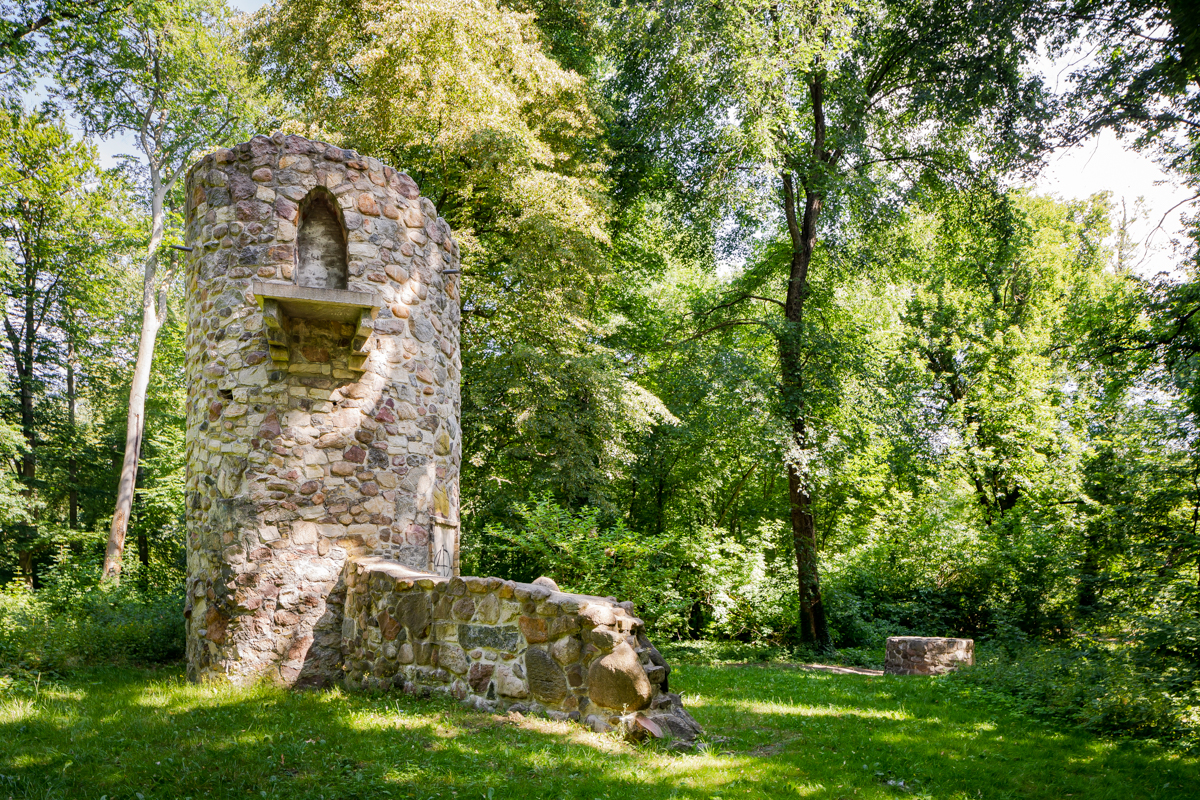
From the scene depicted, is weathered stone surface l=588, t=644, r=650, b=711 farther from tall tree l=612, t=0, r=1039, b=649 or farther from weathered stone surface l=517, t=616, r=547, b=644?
tall tree l=612, t=0, r=1039, b=649

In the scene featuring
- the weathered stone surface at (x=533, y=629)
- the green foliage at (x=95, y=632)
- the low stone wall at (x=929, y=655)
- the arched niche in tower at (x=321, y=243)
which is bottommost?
the low stone wall at (x=929, y=655)

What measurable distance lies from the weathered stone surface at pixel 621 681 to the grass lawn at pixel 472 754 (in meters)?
0.27

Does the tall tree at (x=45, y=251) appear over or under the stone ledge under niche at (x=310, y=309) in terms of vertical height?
over

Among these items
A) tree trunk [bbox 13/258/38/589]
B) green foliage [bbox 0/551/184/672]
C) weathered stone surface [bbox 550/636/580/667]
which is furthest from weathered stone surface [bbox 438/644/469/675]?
tree trunk [bbox 13/258/38/589]

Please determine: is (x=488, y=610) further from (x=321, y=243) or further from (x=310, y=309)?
(x=321, y=243)

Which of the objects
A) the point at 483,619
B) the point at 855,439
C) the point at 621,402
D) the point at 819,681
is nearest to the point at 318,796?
the point at 483,619

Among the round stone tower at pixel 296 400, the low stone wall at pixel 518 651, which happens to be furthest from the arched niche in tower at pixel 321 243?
the low stone wall at pixel 518 651

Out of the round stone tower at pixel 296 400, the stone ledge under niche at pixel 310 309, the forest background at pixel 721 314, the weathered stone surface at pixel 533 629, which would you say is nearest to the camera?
the weathered stone surface at pixel 533 629

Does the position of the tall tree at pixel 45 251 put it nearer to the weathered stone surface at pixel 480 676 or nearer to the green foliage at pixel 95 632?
the green foliage at pixel 95 632

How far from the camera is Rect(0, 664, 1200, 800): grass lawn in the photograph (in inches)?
157

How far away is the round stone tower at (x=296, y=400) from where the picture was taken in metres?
6.64

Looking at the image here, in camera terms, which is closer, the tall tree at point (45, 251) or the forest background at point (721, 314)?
the forest background at point (721, 314)

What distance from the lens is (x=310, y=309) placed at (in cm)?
666

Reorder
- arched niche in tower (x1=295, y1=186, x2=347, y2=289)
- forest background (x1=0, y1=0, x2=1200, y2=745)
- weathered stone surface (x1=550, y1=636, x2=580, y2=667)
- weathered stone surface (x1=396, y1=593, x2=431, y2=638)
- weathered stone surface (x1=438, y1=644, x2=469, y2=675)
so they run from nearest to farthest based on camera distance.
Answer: weathered stone surface (x1=550, y1=636, x2=580, y2=667), weathered stone surface (x1=438, y1=644, x2=469, y2=675), weathered stone surface (x1=396, y1=593, x2=431, y2=638), arched niche in tower (x1=295, y1=186, x2=347, y2=289), forest background (x1=0, y1=0, x2=1200, y2=745)
